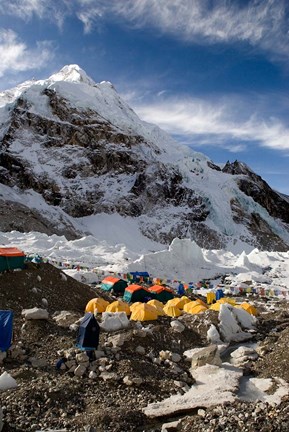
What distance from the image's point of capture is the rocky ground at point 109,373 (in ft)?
28.9

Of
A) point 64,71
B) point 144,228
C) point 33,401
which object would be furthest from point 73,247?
point 64,71

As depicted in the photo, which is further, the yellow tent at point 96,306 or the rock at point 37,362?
the yellow tent at point 96,306

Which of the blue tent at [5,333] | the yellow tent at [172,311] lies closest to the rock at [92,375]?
the blue tent at [5,333]

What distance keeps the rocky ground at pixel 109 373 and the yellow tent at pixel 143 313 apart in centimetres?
53

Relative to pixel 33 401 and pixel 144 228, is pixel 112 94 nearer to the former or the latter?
pixel 144 228

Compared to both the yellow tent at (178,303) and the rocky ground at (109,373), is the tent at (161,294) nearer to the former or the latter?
the yellow tent at (178,303)

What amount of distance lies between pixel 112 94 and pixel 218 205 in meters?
54.4

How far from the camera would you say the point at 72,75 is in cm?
12681

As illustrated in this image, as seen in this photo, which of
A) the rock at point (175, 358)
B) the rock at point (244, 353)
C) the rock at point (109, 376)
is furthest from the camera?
the rock at point (244, 353)

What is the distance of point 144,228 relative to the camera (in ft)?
275

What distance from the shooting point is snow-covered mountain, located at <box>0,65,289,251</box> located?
83625 mm

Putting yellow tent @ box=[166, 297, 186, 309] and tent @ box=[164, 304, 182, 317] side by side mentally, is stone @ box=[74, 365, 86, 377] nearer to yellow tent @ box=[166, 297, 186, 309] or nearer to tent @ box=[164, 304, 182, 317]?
tent @ box=[164, 304, 182, 317]

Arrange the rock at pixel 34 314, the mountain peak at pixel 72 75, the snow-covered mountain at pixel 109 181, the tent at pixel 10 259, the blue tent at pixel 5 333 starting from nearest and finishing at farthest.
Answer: the blue tent at pixel 5 333 → the rock at pixel 34 314 → the tent at pixel 10 259 → the snow-covered mountain at pixel 109 181 → the mountain peak at pixel 72 75

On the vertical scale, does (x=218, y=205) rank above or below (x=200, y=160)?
below
